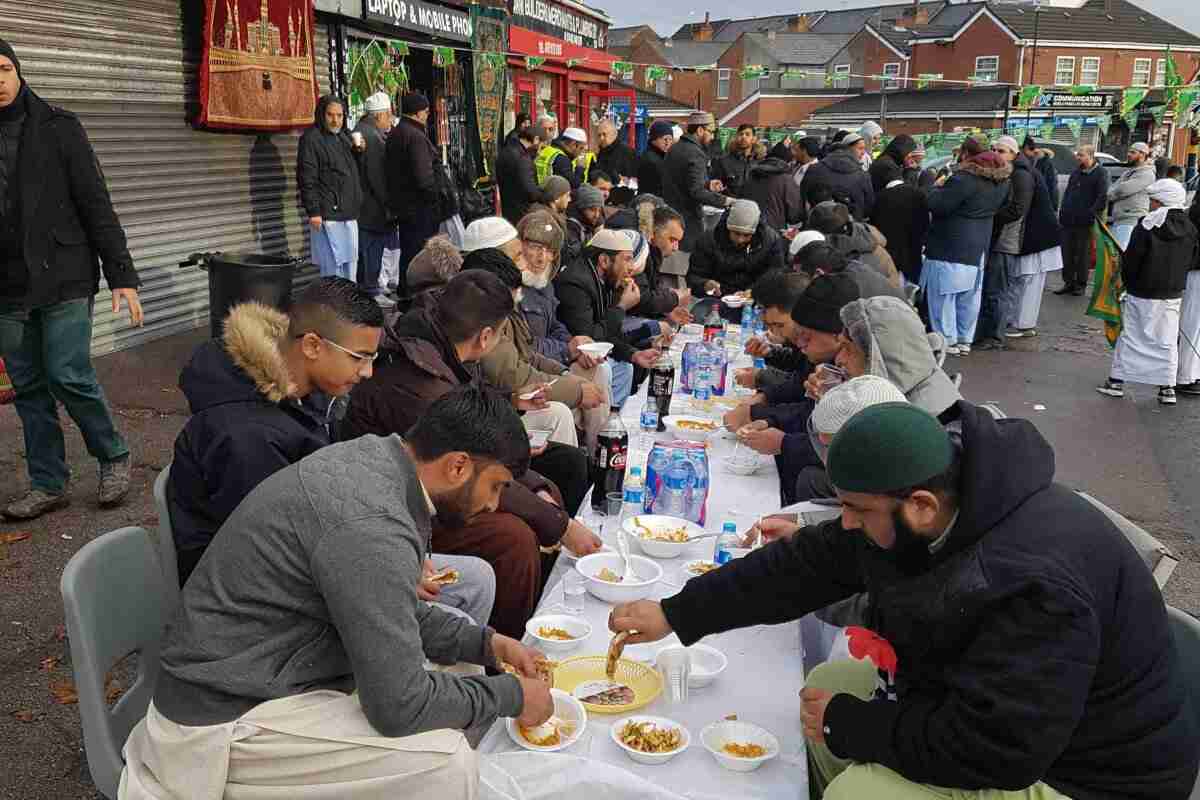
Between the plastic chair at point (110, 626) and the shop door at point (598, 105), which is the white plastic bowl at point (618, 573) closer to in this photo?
the plastic chair at point (110, 626)

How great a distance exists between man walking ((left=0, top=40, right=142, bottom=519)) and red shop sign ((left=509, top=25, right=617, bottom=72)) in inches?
530

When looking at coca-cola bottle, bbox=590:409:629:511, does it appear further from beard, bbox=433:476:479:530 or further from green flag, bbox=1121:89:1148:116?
green flag, bbox=1121:89:1148:116

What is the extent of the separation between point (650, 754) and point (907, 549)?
2.32ft

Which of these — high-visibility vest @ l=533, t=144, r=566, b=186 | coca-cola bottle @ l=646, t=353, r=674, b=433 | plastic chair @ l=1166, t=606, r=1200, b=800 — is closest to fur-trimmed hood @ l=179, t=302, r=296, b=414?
coca-cola bottle @ l=646, t=353, r=674, b=433

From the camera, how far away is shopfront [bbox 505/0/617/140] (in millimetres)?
17906

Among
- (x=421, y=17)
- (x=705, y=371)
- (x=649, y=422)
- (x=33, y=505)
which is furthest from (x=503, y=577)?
(x=421, y=17)

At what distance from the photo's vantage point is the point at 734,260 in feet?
26.6

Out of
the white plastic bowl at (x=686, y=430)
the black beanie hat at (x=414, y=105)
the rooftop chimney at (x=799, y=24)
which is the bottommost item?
the white plastic bowl at (x=686, y=430)

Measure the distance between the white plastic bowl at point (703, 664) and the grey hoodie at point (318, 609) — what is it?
0.46m

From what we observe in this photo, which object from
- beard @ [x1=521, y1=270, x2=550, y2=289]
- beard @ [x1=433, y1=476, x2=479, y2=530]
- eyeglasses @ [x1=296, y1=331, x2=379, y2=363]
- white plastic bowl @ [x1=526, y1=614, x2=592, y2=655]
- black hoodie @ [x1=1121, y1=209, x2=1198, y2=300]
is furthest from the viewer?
black hoodie @ [x1=1121, y1=209, x2=1198, y2=300]

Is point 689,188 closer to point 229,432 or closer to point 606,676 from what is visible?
point 229,432

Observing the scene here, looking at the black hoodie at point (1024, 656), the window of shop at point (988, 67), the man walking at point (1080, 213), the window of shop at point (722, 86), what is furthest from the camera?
the window of shop at point (722, 86)

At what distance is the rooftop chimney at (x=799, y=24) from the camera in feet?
232

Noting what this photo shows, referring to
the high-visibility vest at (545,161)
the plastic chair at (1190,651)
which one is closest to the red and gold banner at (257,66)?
the high-visibility vest at (545,161)
